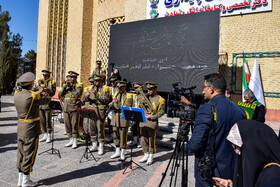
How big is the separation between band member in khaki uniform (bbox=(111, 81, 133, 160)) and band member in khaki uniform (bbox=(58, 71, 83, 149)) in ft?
4.59

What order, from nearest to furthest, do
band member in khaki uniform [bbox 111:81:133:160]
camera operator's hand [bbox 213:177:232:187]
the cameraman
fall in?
camera operator's hand [bbox 213:177:232:187] < the cameraman < band member in khaki uniform [bbox 111:81:133:160]

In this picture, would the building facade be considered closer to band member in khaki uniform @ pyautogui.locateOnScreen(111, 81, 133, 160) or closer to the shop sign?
the shop sign

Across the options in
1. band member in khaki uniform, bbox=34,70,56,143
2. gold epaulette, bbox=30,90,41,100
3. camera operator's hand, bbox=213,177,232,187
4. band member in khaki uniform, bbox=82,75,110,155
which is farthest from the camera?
band member in khaki uniform, bbox=34,70,56,143

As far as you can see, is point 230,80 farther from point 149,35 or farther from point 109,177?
point 109,177

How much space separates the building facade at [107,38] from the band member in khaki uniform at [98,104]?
7.01 meters

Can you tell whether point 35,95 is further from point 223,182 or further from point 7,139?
point 7,139

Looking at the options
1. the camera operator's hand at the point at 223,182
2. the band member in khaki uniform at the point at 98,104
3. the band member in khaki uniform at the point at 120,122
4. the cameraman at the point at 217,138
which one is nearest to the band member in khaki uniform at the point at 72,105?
the band member in khaki uniform at the point at 98,104

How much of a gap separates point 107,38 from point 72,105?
901cm

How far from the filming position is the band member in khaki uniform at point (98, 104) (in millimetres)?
5512

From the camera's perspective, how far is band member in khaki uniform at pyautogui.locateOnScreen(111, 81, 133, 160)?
508 cm

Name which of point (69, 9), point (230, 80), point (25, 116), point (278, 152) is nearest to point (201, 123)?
point (278, 152)

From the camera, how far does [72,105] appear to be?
19.1ft

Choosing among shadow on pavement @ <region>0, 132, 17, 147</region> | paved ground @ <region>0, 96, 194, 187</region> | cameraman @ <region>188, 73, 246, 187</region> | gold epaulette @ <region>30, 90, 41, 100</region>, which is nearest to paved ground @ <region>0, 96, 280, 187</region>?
paved ground @ <region>0, 96, 194, 187</region>

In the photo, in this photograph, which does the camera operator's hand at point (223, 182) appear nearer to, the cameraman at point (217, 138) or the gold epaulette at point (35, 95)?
the cameraman at point (217, 138)
